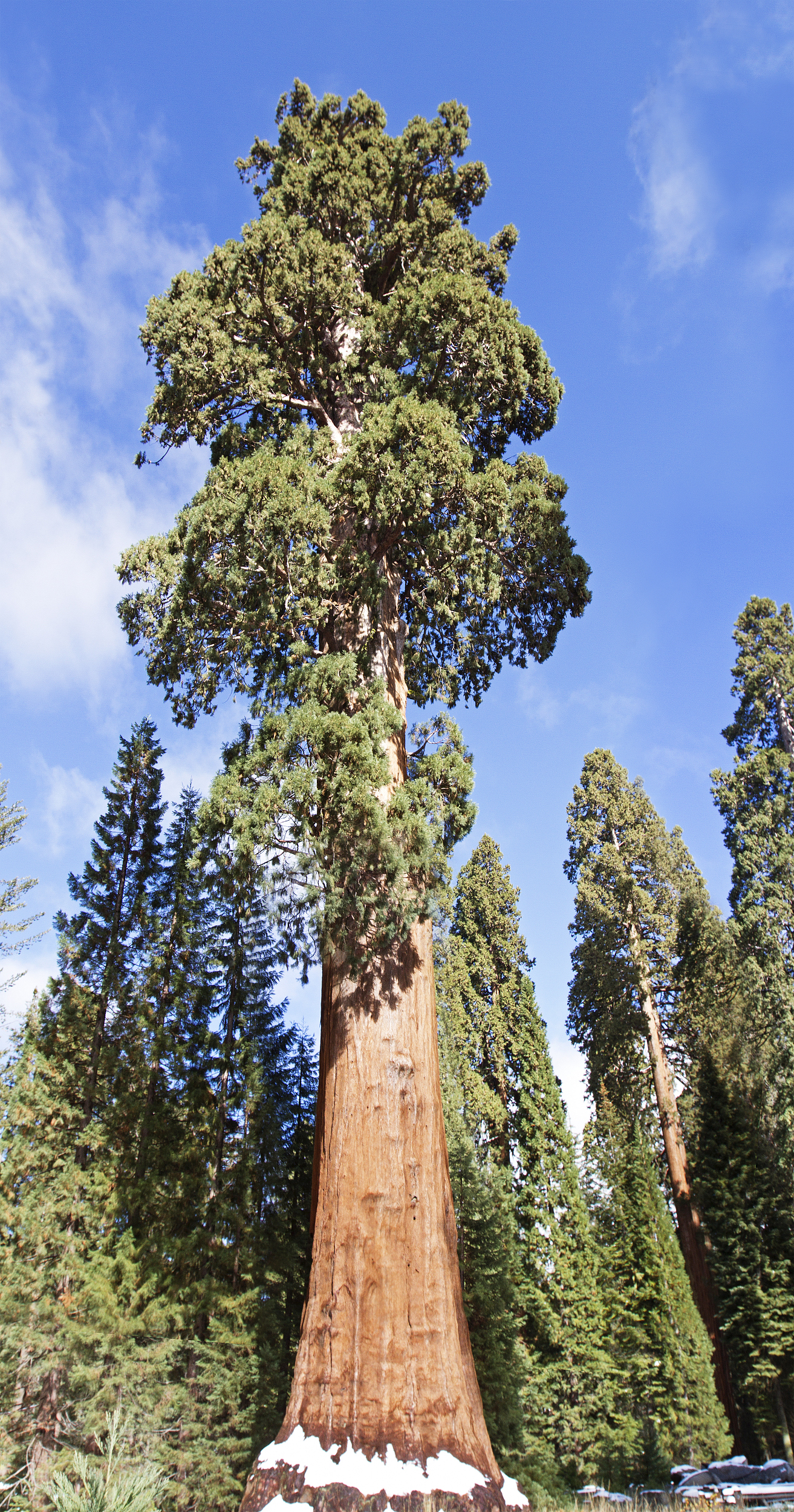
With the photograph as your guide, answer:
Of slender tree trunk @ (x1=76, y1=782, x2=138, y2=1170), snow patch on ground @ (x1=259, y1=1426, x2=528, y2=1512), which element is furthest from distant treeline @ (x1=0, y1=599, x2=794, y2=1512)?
snow patch on ground @ (x1=259, y1=1426, x2=528, y2=1512)

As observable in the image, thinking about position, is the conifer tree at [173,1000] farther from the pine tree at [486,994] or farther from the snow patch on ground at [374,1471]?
the snow patch on ground at [374,1471]

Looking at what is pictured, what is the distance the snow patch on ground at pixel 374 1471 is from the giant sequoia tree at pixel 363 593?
0.08 metres

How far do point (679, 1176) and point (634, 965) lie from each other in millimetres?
5412

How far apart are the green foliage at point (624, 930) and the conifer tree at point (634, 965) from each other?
1.0 inches

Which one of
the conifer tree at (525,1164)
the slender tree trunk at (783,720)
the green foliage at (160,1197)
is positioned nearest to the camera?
the green foliage at (160,1197)

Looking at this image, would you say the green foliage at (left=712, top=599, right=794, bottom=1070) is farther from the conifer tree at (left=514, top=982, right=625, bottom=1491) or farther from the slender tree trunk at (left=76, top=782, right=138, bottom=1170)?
the slender tree trunk at (left=76, top=782, right=138, bottom=1170)

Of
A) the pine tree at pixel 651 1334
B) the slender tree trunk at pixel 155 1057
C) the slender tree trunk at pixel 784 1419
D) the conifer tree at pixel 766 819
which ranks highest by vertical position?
the conifer tree at pixel 766 819

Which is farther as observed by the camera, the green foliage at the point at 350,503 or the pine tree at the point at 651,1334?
the pine tree at the point at 651,1334

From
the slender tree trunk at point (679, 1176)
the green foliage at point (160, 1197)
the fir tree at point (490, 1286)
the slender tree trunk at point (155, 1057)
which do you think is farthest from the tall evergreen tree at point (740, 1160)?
the slender tree trunk at point (155, 1057)

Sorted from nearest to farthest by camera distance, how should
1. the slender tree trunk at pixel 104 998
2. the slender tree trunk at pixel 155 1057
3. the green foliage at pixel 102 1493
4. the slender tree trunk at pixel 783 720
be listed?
the green foliage at pixel 102 1493 < the slender tree trunk at pixel 155 1057 < the slender tree trunk at pixel 104 998 < the slender tree trunk at pixel 783 720

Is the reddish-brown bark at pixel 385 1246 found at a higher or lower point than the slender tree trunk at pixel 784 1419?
higher

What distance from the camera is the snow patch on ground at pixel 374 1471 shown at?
3.94 m

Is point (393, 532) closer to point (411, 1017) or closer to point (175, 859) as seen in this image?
point (411, 1017)

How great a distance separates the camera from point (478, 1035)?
2066cm
